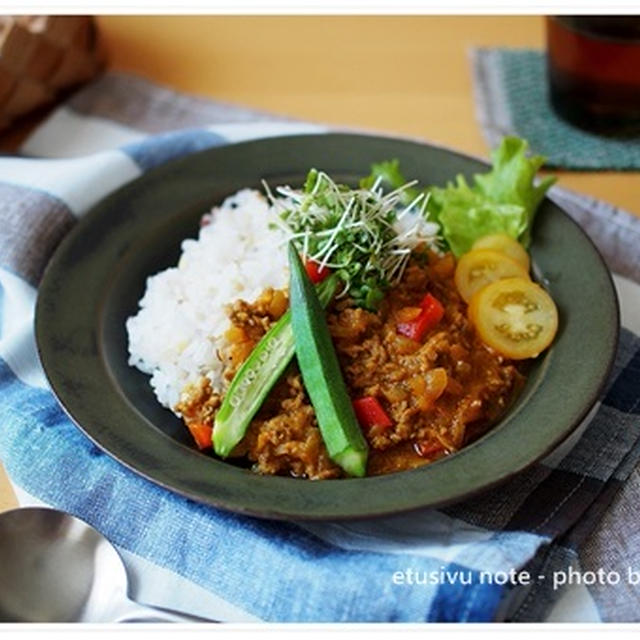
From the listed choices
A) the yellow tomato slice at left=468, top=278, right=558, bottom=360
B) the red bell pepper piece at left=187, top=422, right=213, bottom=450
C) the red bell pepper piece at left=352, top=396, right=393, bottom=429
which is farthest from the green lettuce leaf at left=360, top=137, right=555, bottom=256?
the red bell pepper piece at left=187, top=422, right=213, bottom=450

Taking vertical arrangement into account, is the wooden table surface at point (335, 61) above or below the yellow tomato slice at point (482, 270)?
below

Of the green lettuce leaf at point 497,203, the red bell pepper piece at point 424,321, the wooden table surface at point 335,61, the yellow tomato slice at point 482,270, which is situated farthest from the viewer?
the wooden table surface at point 335,61

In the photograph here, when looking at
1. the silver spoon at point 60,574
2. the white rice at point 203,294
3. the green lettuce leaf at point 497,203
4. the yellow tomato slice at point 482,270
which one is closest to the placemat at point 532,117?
the green lettuce leaf at point 497,203

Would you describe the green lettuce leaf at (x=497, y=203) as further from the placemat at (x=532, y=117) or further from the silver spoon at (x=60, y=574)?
the silver spoon at (x=60, y=574)

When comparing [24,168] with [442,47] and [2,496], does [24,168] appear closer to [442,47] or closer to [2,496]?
[2,496]

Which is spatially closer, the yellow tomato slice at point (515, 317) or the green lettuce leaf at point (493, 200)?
the yellow tomato slice at point (515, 317)

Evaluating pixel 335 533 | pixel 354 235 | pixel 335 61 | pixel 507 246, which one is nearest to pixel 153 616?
pixel 335 533

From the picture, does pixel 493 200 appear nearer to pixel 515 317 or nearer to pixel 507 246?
pixel 507 246
